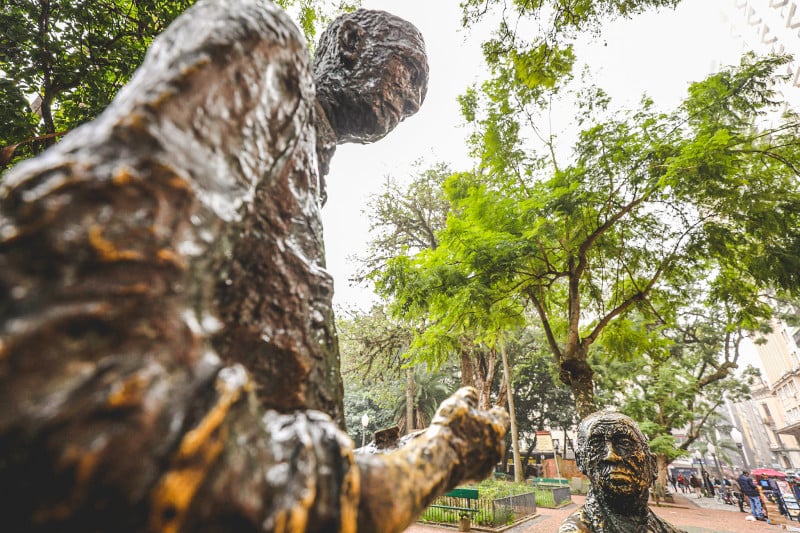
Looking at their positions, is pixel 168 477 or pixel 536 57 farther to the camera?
pixel 536 57

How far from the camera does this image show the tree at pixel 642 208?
18.4 feet

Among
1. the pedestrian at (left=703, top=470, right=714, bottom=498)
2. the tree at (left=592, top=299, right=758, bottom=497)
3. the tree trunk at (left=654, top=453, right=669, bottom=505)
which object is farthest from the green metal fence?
the pedestrian at (left=703, top=470, right=714, bottom=498)

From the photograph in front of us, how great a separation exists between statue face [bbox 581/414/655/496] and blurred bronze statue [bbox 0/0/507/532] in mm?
2454

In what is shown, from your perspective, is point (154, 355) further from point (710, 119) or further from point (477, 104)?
point (477, 104)

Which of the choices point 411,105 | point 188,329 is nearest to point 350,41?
point 411,105

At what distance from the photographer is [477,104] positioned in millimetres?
8367

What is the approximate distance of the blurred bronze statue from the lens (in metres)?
0.47

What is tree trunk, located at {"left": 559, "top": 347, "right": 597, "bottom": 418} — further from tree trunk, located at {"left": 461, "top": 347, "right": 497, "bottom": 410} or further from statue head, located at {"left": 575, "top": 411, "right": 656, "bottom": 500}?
tree trunk, located at {"left": 461, "top": 347, "right": 497, "bottom": 410}

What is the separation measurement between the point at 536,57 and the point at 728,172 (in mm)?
2935

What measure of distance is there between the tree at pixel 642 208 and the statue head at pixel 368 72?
3997 millimetres

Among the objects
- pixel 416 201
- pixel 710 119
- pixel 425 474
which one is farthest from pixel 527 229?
pixel 416 201

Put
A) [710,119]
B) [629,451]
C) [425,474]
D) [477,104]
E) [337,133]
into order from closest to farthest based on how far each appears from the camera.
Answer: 1. [425,474]
2. [337,133]
3. [629,451]
4. [710,119]
5. [477,104]

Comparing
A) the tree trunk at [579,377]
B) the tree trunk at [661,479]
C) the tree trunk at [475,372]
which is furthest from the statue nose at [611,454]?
the tree trunk at [661,479]

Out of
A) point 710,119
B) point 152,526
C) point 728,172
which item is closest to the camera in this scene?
point 152,526
